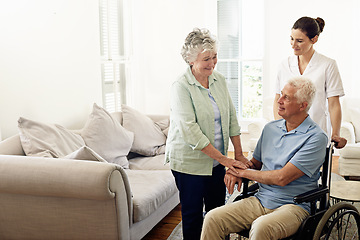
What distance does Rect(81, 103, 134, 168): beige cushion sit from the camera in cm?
321

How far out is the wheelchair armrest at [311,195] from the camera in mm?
1855

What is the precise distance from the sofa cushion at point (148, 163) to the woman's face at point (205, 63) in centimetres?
145

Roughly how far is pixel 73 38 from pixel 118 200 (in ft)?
6.31

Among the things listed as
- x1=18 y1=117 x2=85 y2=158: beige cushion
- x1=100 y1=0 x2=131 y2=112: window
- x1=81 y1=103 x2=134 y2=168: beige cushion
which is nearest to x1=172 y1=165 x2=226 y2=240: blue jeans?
x1=18 y1=117 x2=85 y2=158: beige cushion

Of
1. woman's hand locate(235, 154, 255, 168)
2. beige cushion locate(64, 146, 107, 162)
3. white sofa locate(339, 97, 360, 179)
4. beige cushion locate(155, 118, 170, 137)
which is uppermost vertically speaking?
beige cushion locate(64, 146, 107, 162)

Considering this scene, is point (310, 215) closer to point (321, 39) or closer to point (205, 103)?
point (205, 103)

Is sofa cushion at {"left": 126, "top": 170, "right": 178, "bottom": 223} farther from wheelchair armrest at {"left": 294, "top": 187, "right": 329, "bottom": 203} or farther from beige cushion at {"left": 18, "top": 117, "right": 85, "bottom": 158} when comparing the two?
wheelchair armrest at {"left": 294, "top": 187, "right": 329, "bottom": 203}

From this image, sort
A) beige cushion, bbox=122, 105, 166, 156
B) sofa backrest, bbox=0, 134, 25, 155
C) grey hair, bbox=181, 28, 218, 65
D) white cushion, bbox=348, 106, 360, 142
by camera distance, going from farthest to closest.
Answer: white cushion, bbox=348, 106, 360, 142 < beige cushion, bbox=122, 105, 166, 156 < sofa backrest, bbox=0, 134, 25, 155 < grey hair, bbox=181, 28, 218, 65

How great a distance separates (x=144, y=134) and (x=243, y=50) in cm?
264

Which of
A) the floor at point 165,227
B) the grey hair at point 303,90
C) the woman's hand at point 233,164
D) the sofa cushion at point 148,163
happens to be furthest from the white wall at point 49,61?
the grey hair at point 303,90

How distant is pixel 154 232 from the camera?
3.02 m

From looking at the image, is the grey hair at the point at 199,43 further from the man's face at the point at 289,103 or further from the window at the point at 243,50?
the window at the point at 243,50

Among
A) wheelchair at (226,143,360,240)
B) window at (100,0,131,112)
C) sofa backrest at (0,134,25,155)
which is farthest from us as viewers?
window at (100,0,131,112)

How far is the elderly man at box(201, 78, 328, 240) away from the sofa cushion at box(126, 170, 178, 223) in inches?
26.9
